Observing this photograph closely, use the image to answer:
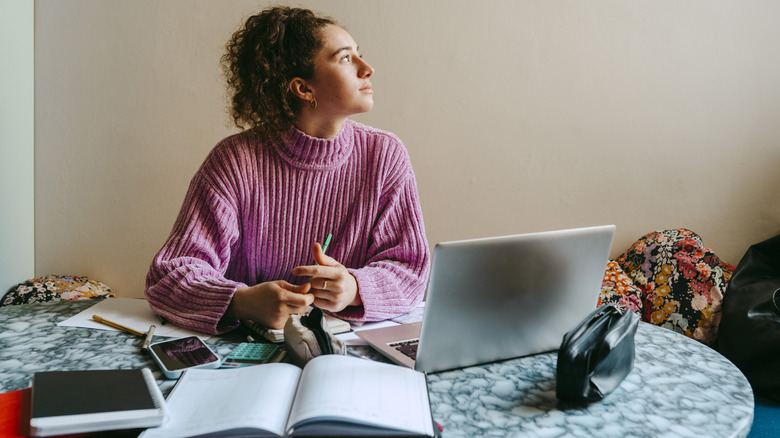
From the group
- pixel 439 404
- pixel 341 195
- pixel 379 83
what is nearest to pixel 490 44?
pixel 379 83

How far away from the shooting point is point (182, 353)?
83 centimetres

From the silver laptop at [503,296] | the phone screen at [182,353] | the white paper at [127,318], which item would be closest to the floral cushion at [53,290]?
the white paper at [127,318]

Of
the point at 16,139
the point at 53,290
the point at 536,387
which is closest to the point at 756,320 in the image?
the point at 536,387

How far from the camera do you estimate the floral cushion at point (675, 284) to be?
6.32ft

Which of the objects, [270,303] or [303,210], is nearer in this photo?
[270,303]

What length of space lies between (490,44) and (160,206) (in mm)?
1437

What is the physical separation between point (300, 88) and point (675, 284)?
1555 mm

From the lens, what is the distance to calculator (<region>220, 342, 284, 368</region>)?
814mm

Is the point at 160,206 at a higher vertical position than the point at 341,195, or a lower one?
lower

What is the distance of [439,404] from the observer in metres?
0.71

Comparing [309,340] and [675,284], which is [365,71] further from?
[675,284]

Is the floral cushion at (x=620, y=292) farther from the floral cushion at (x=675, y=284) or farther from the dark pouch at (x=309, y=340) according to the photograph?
the dark pouch at (x=309, y=340)

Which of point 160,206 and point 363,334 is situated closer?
point 363,334

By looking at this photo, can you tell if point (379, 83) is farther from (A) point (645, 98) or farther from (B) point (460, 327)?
(B) point (460, 327)
